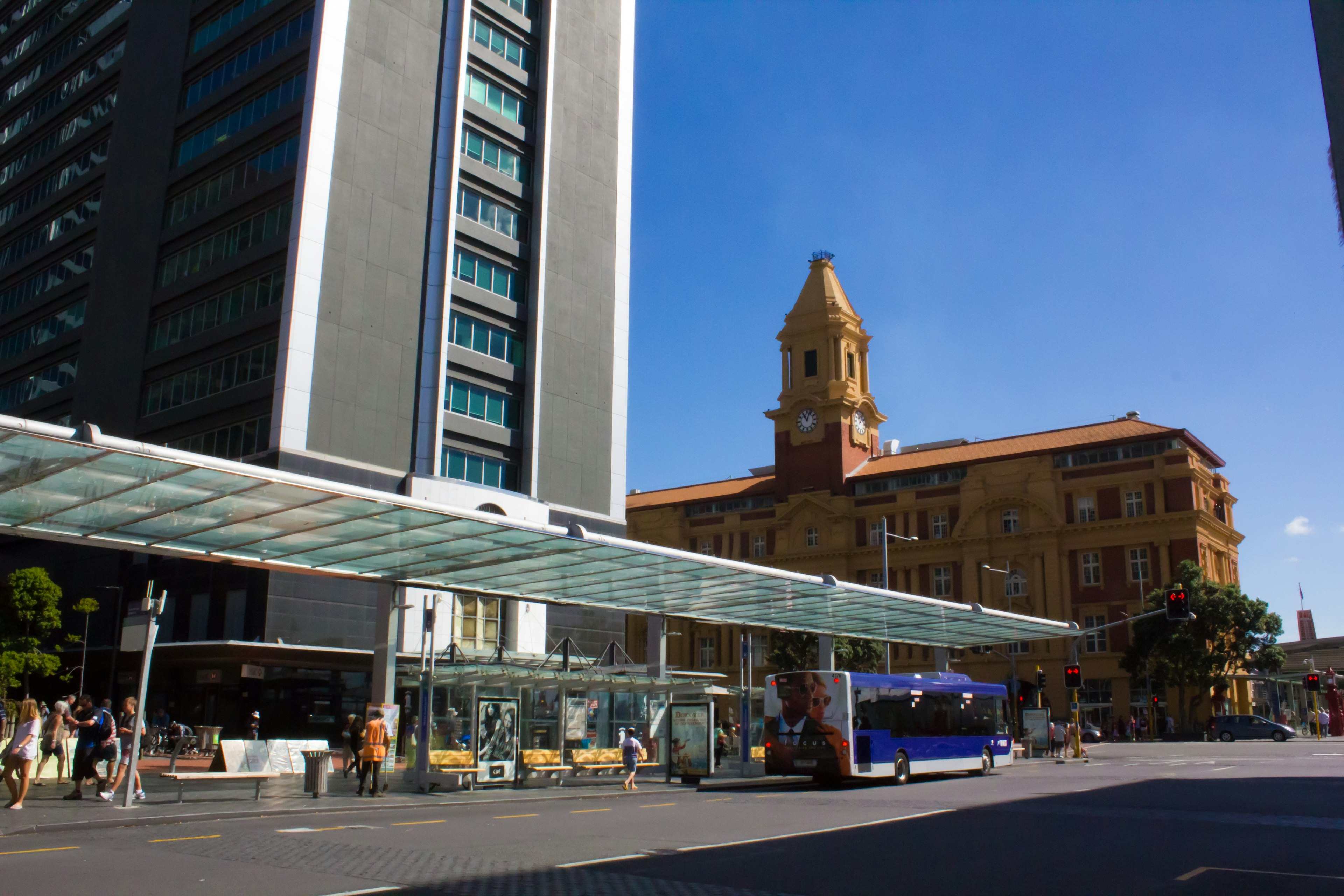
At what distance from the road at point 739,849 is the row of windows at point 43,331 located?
46.4 metres

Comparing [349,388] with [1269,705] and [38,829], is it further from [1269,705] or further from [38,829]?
[1269,705]

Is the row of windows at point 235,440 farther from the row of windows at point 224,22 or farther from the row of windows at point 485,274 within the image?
the row of windows at point 224,22

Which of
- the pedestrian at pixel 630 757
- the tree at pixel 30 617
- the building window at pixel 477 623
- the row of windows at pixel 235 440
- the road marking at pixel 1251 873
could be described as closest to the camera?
the road marking at pixel 1251 873

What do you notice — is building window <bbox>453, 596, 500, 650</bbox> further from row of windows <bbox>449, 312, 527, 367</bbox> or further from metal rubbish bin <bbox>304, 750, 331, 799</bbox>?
metal rubbish bin <bbox>304, 750, 331, 799</bbox>

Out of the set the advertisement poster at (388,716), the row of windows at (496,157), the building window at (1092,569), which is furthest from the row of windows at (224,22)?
the building window at (1092,569)

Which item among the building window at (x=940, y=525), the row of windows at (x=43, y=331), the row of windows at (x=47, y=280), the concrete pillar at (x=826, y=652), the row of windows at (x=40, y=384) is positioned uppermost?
the row of windows at (x=47, y=280)

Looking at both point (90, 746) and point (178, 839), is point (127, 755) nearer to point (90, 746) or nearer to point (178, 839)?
point (90, 746)

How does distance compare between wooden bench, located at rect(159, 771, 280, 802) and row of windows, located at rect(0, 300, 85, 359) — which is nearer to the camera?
wooden bench, located at rect(159, 771, 280, 802)

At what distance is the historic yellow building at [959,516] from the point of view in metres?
68.2

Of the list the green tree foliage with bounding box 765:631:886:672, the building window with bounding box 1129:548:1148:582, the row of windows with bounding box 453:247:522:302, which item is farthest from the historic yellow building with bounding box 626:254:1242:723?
the row of windows with bounding box 453:247:522:302

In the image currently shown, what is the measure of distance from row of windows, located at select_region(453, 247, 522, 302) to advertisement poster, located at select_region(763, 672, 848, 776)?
27.1m

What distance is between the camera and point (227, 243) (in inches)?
1822

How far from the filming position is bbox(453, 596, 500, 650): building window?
44719mm

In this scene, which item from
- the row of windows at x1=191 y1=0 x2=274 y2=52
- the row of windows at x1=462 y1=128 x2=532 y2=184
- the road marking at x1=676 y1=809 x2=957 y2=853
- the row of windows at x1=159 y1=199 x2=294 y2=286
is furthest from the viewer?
the row of windows at x1=462 y1=128 x2=532 y2=184
